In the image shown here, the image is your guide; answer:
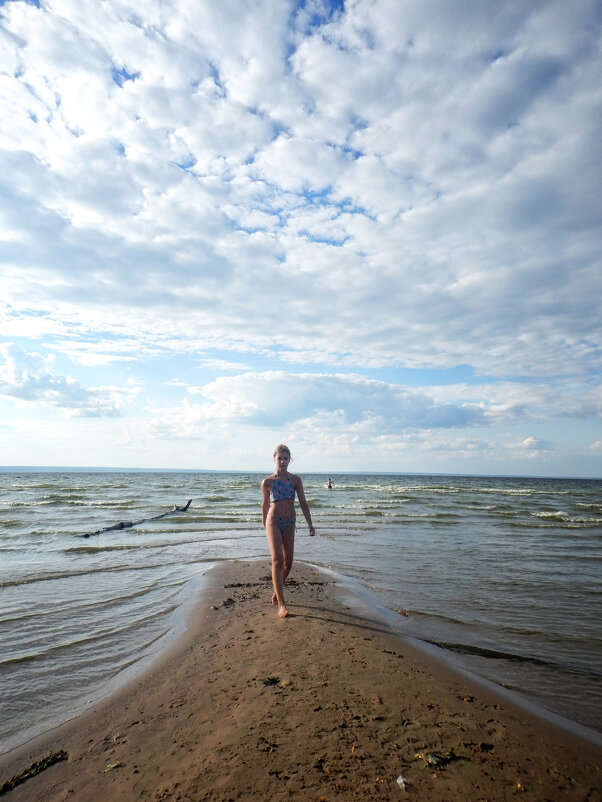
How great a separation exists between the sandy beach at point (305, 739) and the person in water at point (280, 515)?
1221 millimetres

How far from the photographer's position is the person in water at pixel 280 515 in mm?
6141

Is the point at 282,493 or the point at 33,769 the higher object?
the point at 282,493

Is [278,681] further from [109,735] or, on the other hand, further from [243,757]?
[109,735]

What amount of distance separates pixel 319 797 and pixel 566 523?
2367 cm

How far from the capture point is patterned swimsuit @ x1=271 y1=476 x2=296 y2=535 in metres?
6.24

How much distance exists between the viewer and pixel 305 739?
312cm

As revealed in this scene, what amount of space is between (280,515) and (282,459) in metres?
0.82

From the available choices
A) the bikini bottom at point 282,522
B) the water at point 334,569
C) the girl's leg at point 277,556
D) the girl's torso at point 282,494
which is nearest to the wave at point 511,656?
the water at point 334,569

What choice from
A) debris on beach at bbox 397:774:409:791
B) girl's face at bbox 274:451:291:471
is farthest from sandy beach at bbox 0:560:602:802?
girl's face at bbox 274:451:291:471

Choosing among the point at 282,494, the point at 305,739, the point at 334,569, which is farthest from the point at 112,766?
the point at 334,569

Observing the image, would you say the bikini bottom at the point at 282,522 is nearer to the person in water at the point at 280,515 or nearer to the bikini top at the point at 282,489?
the person in water at the point at 280,515

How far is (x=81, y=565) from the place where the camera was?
10508mm

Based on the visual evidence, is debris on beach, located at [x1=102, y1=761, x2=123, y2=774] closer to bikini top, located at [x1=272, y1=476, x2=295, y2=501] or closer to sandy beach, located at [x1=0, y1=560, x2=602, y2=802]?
sandy beach, located at [x1=0, y1=560, x2=602, y2=802]

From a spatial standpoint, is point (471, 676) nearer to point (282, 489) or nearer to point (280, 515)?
point (280, 515)
